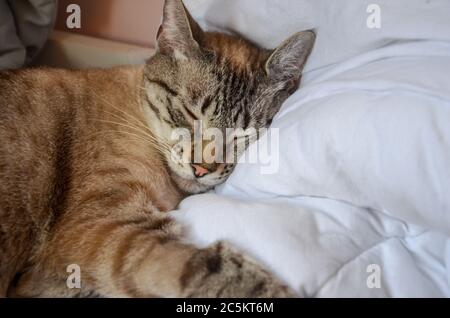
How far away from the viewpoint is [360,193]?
917mm

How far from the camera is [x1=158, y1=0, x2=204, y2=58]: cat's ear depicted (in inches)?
43.3

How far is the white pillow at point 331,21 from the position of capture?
97 centimetres

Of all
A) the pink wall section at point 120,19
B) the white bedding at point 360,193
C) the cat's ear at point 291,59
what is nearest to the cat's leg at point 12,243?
the white bedding at point 360,193

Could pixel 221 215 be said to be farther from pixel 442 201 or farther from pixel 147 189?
pixel 442 201

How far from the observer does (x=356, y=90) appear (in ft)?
3.11

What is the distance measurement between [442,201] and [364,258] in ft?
0.60

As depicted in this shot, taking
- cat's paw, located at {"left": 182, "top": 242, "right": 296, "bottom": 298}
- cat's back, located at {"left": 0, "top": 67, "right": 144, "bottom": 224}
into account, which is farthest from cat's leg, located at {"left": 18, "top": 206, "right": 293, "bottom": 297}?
cat's back, located at {"left": 0, "top": 67, "right": 144, "bottom": 224}

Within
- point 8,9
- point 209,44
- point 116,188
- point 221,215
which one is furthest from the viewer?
point 8,9

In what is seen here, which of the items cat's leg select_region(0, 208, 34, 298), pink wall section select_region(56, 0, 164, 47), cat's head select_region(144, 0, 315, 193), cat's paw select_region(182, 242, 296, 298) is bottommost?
cat's leg select_region(0, 208, 34, 298)

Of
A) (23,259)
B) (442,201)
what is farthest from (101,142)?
(442,201)

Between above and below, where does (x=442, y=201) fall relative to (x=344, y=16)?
below

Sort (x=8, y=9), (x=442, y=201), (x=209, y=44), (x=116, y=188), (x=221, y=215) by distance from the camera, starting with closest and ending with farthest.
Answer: (x=442, y=201), (x=221, y=215), (x=116, y=188), (x=209, y=44), (x=8, y=9)

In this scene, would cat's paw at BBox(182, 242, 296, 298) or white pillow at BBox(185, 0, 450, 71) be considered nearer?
cat's paw at BBox(182, 242, 296, 298)

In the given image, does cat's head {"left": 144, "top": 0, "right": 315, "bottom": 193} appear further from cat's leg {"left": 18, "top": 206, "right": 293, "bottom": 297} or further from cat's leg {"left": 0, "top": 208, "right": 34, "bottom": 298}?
cat's leg {"left": 0, "top": 208, "right": 34, "bottom": 298}
